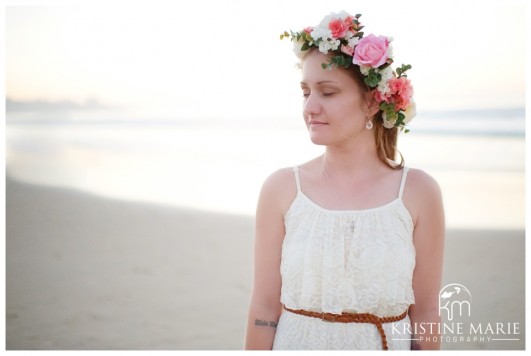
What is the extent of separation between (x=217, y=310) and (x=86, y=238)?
102 inches

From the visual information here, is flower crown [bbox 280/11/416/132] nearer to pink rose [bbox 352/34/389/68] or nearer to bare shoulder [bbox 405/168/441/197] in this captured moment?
pink rose [bbox 352/34/389/68]

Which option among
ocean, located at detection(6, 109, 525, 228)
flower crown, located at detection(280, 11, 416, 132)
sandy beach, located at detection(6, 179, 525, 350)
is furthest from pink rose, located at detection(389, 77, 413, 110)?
ocean, located at detection(6, 109, 525, 228)

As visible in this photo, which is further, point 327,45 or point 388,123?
point 388,123

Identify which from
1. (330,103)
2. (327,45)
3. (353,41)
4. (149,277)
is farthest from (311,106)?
(149,277)

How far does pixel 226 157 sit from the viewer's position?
13.8 m

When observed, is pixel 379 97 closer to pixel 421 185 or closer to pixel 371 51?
pixel 371 51

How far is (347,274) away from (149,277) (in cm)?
454

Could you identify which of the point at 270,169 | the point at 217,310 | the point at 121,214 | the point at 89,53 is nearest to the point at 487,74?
the point at 270,169

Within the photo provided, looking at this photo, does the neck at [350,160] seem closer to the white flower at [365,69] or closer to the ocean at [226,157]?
the white flower at [365,69]

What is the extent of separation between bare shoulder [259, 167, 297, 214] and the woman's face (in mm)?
231

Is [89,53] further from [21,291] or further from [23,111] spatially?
[21,291]

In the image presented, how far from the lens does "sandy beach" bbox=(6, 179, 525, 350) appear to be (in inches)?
237

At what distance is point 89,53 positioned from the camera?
19.3m

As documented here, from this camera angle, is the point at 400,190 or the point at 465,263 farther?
the point at 465,263
